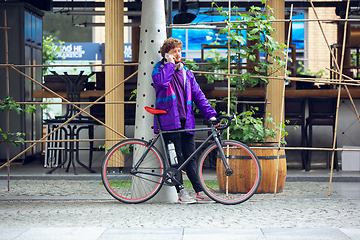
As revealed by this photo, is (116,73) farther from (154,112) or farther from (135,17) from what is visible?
(135,17)

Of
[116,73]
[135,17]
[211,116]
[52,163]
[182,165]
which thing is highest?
[135,17]

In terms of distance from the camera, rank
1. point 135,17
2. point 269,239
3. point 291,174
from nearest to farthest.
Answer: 1. point 269,239
2. point 291,174
3. point 135,17

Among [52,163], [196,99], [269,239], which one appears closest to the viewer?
[269,239]

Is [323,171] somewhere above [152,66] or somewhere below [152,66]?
below

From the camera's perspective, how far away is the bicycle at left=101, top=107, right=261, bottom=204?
16.1 feet

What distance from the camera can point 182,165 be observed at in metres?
4.96

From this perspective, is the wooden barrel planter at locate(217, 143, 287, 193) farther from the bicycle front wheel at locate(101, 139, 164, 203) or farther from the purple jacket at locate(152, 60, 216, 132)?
the bicycle front wheel at locate(101, 139, 164, 203)

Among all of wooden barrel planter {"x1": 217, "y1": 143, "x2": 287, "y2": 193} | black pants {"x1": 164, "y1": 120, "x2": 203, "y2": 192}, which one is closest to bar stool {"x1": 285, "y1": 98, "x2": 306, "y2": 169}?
wooden barrel planter {"x1": 217, "y1": 143, "x2": 287, "y2": 193}

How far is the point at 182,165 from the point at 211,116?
25.1 inches

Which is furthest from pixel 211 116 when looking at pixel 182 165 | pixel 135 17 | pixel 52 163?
pixel 135 17

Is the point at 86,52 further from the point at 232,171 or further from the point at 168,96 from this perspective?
the point at 232,171

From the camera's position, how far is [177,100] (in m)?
5.00

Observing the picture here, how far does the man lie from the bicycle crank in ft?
0.42

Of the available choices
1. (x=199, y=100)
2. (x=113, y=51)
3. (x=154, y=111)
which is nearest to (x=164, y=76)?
(x=154, y=111)
